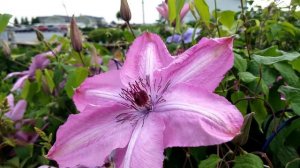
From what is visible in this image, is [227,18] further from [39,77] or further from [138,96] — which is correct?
[39,77]

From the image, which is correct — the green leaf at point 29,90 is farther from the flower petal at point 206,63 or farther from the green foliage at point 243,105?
the flower petal at point 206,63

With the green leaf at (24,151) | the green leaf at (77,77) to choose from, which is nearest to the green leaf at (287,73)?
the green leaf at (77,77)

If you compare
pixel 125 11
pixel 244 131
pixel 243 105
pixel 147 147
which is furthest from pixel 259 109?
pixel 125 11

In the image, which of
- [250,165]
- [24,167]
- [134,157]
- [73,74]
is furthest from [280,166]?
[24,167]

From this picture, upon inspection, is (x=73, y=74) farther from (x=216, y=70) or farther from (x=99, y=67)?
(x=216, y=70)

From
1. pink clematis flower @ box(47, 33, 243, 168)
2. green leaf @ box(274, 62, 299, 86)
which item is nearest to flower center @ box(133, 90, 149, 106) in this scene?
pink clematis flower @ box(47, 33, 243, 168)

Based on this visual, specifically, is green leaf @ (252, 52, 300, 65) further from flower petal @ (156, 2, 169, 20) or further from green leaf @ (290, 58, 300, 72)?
flower petal @ (156, 2, 169, 20)
